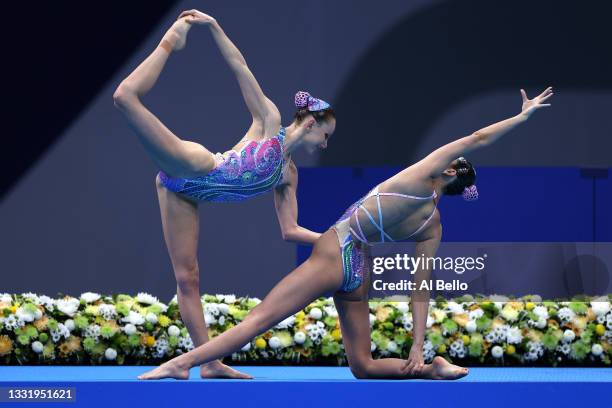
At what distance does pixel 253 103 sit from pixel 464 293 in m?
1.91

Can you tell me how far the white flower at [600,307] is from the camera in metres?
6.50

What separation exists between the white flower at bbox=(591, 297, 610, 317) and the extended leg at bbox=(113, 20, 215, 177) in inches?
103

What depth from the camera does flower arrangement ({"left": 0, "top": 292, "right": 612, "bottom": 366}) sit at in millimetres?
6441

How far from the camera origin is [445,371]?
191 inches

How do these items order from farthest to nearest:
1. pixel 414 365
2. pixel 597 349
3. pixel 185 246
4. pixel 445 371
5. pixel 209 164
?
pixel 597 349
pixel 185 246
pixel 209 164
pixel 414 365
pixel 445 371

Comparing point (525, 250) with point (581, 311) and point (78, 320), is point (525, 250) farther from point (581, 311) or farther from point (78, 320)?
point (78, 320)

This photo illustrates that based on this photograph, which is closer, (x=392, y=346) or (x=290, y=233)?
(x=290, y=233)

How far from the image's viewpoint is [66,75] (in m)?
8.68

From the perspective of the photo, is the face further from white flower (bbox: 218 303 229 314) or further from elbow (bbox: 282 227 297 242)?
white flower (bbox: 218 303 229 314)

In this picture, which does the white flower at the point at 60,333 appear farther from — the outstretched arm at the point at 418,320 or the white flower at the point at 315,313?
the outstretched arm at the point at 418,320

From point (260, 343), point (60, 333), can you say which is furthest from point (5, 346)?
point (260, 343)

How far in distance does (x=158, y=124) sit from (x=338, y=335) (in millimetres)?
2092

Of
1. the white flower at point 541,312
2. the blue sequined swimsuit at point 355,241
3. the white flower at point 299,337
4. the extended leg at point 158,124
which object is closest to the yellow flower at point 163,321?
the white flower at point 299,337

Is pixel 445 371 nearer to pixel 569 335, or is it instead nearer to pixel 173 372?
pixel 173 372
